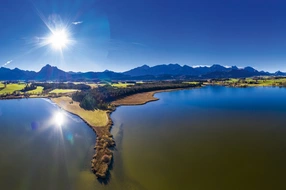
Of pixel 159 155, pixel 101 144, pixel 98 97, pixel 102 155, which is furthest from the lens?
pixel 98 97

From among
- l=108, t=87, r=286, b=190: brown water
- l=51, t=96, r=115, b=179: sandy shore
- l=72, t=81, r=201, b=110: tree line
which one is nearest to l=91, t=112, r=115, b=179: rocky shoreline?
l=51, t=96, r=115, b=179: sandy shore

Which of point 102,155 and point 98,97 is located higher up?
point 98,97

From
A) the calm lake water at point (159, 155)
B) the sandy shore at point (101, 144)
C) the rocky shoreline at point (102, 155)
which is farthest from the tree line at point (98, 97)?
the rocky shoreline at point (102, 155)

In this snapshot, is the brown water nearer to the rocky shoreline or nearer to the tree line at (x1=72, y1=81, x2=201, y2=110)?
the rocky shoreline

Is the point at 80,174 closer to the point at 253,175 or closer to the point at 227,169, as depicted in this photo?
the point at 227,169

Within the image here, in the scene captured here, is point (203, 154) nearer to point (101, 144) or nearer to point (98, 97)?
point (101, 144)

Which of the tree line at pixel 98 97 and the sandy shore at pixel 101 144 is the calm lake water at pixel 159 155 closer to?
the sandy shore at pixel 101 144

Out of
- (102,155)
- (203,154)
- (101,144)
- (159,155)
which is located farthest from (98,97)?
(203,154)

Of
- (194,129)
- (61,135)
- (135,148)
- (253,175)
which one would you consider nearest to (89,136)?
(61,135)

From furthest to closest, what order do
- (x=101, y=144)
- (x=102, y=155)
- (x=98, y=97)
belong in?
(x=98, y=97), (x=101, y=144), (x=102, y=155)
